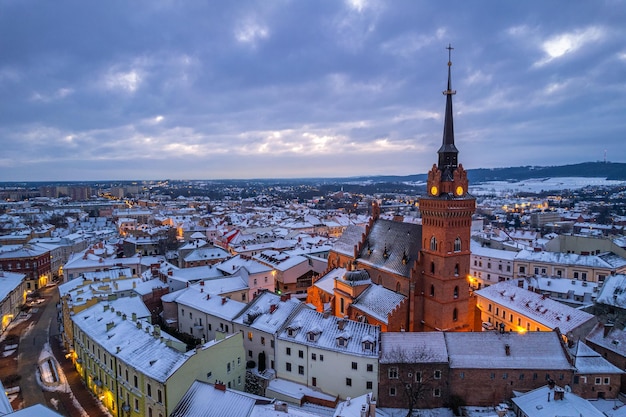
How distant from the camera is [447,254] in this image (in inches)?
2255

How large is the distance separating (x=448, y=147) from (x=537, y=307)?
2690cm

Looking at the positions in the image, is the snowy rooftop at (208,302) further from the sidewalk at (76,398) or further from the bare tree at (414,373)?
the bare tree at (414,373)

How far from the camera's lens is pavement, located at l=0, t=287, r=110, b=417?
167 ft

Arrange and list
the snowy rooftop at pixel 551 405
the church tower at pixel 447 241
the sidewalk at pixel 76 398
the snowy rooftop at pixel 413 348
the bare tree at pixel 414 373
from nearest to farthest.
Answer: the snowy rooftop at pixel 551 405, the bare tree at pixel 414 373, the snowy rooftop at pixel 413 348, the sidewalk at pixel 76 398, the church tower at pixel 447 241

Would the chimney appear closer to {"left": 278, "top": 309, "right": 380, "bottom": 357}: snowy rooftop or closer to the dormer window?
{"left": 278, "top": 309, "right": 380, "bottom": 357}: snowy rooftop

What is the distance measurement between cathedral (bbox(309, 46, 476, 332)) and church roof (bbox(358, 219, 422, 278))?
187 mm

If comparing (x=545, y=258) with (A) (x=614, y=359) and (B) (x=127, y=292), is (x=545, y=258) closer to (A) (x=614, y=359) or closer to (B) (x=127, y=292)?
(A) (x=614, y=359)

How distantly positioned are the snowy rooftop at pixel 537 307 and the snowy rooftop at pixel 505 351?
10.9 metres

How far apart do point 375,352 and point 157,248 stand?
3929 inches

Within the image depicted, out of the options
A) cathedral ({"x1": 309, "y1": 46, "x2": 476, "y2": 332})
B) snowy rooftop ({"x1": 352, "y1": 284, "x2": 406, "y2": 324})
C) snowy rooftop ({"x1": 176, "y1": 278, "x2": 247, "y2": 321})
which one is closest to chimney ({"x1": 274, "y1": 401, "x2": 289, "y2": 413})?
cathedral ({"x1": 309, "y1": 46, "x2": 476, "y2": 332})

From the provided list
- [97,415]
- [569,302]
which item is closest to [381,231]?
[569,302]

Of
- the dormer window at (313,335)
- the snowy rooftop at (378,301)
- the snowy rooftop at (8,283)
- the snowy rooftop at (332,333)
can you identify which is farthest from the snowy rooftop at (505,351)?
the snowy rooftop at (8,283)

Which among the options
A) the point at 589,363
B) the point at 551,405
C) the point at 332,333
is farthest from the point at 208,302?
the point at 589,363

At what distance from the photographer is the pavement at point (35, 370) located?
5088cm
